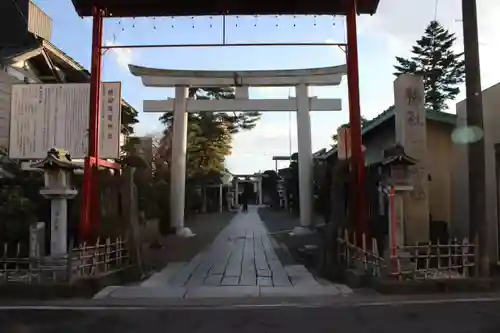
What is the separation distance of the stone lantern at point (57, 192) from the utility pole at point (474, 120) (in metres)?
8.38

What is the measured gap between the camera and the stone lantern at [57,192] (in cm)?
1191

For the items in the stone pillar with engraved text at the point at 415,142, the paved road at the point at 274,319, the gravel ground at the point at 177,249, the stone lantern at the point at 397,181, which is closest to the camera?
the paved road at the point at 274,319

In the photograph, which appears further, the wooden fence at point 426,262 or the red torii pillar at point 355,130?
the red torii pillar at point 355,130

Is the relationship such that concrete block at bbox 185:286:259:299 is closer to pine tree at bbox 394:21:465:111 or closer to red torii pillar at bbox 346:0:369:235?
red torii pillar at bbox 346:0:369:235

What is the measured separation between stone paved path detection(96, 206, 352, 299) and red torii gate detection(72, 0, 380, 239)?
7.41 feet

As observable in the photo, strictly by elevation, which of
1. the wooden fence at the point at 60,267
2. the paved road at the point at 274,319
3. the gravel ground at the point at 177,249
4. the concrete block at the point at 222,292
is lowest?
the concrete block at the point at 222,292

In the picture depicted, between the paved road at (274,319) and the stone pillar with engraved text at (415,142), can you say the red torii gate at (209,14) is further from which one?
the paved road at (274,319)

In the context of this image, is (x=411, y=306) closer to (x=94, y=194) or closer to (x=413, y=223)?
(x=413, y=223)

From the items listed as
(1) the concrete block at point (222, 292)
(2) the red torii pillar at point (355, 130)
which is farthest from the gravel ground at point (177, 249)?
(2) the red torii pillar at point (355, 130)

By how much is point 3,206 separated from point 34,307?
6580 mm

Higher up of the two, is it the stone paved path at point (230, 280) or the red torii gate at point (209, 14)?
the red torii gate at point (209, 14)

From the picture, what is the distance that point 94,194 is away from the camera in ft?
46.3

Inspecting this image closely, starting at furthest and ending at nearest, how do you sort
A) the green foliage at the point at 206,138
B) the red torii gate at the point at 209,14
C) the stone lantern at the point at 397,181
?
1. the green foliage at the point at 206,138
2. the red torii gate at the point at 209,14
3. the stone lantern at the point at 397,181

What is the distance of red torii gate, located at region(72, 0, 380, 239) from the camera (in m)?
13.9
